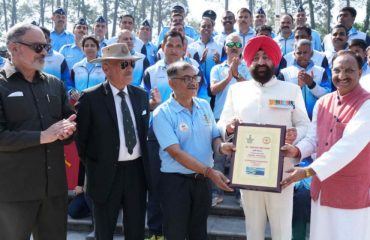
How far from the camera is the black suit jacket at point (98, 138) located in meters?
3.87

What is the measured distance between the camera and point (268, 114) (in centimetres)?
381

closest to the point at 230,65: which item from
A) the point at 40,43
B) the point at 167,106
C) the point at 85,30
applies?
the point at 167,106

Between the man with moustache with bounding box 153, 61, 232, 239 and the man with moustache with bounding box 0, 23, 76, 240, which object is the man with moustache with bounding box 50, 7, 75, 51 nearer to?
the man with moustache with bounding box 0, 23, 76, 240

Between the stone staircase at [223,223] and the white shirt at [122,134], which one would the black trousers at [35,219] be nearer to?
the white shirt at [122,134]

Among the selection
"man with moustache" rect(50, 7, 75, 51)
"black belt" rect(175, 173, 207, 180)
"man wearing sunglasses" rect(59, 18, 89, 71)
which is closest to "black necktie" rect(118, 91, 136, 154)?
"black belt" rect(175, 173, 207, 180)

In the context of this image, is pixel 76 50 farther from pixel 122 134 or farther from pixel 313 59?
pixel 122 134

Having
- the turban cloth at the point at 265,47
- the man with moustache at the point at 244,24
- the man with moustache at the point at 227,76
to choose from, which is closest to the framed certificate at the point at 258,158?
the turban cloth at the point at 265,47

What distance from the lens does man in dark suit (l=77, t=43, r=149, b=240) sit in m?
3.89

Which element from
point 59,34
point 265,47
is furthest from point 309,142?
point 59,34

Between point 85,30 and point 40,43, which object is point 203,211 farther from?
point 85,30

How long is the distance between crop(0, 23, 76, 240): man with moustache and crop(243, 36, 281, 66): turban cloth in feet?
5.63

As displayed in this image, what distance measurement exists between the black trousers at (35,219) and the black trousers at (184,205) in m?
0.95

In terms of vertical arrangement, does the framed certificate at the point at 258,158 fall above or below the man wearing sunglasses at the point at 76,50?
below

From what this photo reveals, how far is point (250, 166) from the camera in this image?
365 centimetres
